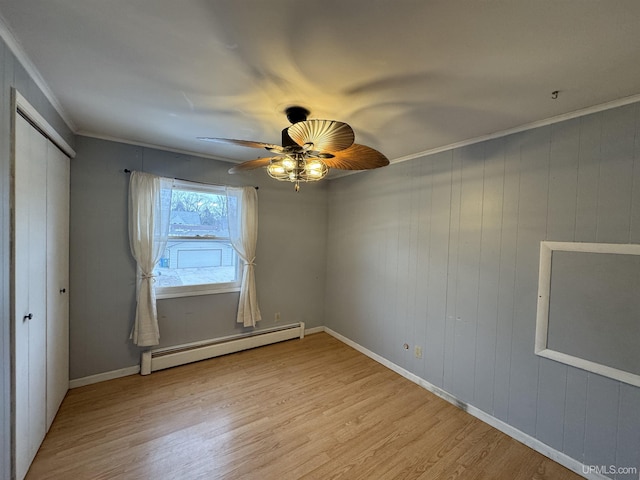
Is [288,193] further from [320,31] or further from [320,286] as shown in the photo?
[320,31]

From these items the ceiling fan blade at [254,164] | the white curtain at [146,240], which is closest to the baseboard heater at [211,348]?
the white curtain at [146,240]

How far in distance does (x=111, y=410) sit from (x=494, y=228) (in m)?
A: 3.53

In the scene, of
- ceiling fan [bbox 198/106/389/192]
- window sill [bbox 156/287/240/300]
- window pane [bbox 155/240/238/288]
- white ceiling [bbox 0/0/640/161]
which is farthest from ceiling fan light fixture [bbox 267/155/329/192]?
window sill [bbox 156/287/240/300]

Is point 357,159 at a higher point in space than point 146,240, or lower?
higher

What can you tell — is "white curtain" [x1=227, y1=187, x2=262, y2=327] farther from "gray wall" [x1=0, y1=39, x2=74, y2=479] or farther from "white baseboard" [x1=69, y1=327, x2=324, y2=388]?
"gray wall" [x1=0, y1=39, x2=74, y2=479]

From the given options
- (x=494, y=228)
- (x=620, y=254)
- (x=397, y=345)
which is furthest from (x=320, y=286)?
(x=620, y=254)

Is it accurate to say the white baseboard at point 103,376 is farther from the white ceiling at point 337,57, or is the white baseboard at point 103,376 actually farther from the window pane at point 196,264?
the white ceiling at point 337,57

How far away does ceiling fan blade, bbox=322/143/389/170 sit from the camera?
5.20 ft

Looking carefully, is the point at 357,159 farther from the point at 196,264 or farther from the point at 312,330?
the point at 312,330

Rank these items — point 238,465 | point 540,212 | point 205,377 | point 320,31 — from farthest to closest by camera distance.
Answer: point 205,377 → point 540,212 → point 238,465 → point 320,31

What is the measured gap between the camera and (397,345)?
9.77 ft

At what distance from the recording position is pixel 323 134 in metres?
1.30

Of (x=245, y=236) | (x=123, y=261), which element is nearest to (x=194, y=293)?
(x=123, y=261)

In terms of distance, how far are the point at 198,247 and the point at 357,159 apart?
229 centimetres
